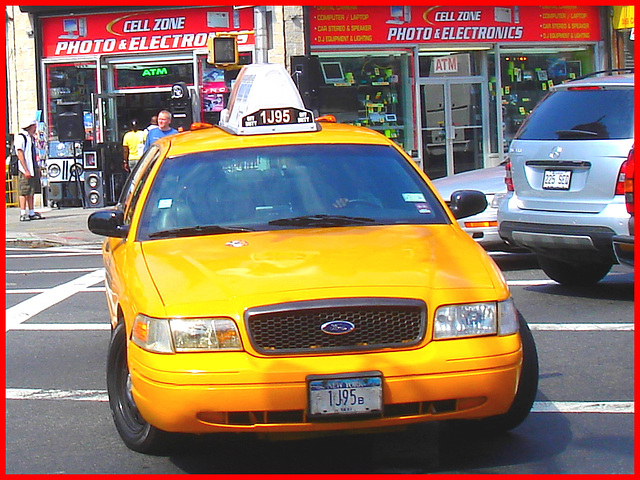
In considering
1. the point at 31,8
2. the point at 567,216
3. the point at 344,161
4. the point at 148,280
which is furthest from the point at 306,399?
the point at 31,8

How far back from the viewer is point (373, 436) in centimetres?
539

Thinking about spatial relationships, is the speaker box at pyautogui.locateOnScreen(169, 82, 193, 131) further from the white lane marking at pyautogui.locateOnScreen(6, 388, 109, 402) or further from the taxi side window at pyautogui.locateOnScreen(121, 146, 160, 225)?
the white lane marking at pyautogui.locateOnScreen(6, 388, 109, 402)

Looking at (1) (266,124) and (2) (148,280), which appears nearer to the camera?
(2) (148,280)

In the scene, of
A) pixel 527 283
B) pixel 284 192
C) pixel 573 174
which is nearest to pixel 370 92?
pixel 527 283

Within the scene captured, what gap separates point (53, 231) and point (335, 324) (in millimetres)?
13941

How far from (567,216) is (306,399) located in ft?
16.4

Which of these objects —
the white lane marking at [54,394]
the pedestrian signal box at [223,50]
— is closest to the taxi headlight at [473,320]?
the white lane marking at [54,394]

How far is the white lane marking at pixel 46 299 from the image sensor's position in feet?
30.6

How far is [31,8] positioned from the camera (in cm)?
2234

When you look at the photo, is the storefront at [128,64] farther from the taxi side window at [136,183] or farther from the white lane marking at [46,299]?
the taxi side window at [136,183]

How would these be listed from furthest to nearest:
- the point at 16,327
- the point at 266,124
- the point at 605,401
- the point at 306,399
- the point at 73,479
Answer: the point at 16,327 → the point at 266,124 → the point at 605,401 → the point at 73,479 → the point at 306,399

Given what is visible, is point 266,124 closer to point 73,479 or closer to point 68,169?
point 73,479

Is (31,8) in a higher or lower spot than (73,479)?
higher

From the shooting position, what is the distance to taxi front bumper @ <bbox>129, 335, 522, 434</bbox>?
4.43m
